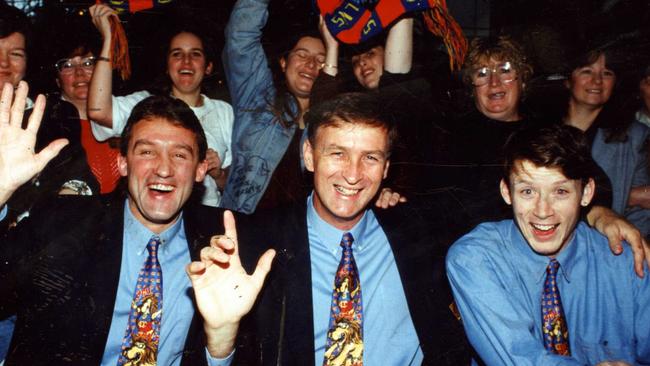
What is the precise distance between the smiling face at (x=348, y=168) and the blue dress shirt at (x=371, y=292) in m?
0.09

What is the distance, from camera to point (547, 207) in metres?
1.67

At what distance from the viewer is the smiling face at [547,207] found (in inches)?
65.9

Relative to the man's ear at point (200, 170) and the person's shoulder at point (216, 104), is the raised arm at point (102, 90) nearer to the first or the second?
the person's shoulder at point (216, 104)

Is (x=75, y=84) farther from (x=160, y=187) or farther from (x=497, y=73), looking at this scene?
(x=497, y=73)

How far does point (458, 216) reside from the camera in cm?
203

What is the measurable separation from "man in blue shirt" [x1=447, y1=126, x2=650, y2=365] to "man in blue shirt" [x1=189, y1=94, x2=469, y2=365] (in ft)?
0.55

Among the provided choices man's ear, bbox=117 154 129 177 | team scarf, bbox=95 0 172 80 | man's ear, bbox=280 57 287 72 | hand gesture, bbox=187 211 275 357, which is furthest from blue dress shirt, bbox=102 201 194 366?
man's ear, bbox=280 57 287 72

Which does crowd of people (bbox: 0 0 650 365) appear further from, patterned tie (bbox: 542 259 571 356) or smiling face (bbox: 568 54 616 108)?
smiling face (bbox: 568 54 616 108)

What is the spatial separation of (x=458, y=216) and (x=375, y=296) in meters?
0.54

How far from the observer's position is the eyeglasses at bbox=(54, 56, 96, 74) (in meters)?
2.44

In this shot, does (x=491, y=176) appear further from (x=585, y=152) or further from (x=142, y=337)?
(x=142, y=337)

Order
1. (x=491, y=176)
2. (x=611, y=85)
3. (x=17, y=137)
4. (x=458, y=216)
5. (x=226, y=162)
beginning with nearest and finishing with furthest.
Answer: (x=17, y=137), (x=458, y=216), (x=491, y=176), (x=611, y=85), (x=226, y=162)

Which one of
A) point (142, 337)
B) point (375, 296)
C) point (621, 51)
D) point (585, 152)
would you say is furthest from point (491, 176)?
point (142, 337)

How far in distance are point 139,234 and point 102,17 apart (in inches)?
49.4
